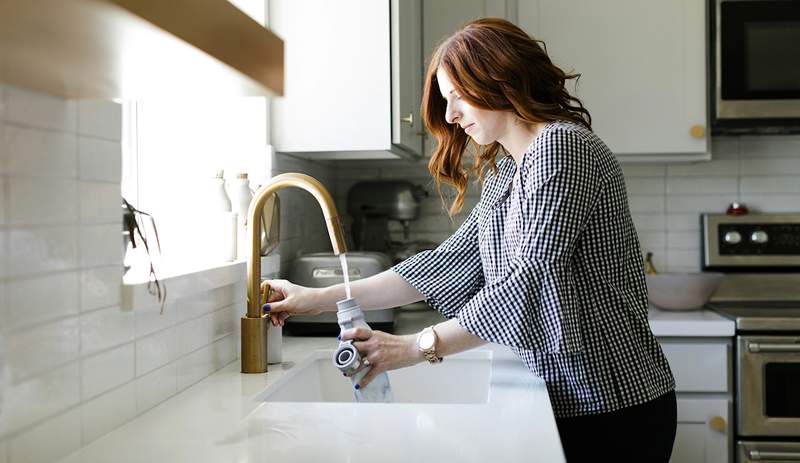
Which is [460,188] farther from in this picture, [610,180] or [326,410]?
[326,410]

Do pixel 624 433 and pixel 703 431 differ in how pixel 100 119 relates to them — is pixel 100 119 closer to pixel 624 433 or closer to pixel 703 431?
pixel 624 433

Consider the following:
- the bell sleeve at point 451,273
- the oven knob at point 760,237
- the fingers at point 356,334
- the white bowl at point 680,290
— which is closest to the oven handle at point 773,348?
the white bowl at point 680,290

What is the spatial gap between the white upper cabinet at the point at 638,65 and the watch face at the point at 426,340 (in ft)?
5.06

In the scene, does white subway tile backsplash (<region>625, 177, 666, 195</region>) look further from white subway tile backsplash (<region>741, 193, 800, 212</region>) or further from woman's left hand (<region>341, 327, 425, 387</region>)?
woman's left hand (<region>341, 327, 425, 387</region>)

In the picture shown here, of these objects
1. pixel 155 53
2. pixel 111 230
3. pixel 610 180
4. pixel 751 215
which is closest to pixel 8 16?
pixel 155 53

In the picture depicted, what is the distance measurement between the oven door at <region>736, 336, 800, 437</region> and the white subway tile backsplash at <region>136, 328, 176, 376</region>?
171 cm

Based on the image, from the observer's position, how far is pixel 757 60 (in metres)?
2.66

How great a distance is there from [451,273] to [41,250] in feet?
3.05

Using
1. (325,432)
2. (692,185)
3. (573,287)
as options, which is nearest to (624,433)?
(573,287)

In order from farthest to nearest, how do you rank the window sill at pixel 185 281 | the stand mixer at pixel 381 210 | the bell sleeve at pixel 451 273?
the stand mixer at pixel 381 210 → the bell sleeve at pixel 451 273 → the window sill at pixel 185 281

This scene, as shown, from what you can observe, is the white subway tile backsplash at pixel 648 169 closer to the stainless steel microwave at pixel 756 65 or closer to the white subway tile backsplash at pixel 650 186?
the white subway tile backsplash at pixel 650 186

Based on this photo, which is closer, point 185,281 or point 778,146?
point 185,281

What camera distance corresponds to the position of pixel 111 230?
1.16 metres

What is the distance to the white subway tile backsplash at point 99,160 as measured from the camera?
1.09 metres
